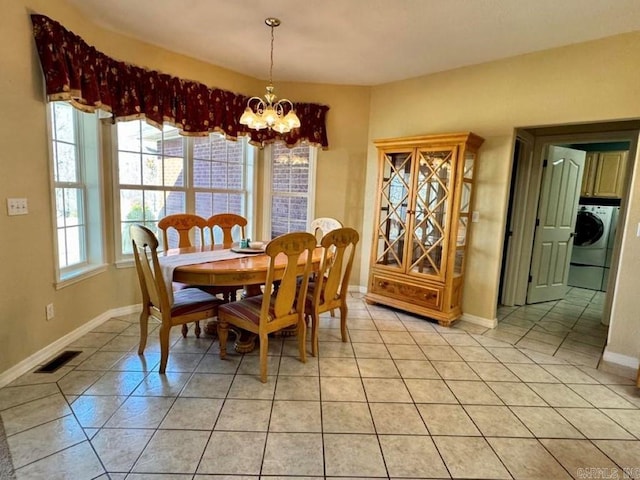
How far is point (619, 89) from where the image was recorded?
257cm

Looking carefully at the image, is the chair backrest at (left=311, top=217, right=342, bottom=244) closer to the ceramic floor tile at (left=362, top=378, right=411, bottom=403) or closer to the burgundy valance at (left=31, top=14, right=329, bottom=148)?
the burgundy valance at (left=31, top=14, right=329, bottom=148)

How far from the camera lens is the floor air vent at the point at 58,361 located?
2.27m

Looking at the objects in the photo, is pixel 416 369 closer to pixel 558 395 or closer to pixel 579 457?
pixel 558 395

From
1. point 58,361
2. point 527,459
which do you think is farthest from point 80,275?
point 527,459

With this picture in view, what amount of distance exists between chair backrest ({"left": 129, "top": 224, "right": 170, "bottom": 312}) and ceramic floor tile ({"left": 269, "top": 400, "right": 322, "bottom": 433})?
982 millimetres

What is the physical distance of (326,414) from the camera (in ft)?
6.32

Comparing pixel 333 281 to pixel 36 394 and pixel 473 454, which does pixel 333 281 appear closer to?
pixel 473 454

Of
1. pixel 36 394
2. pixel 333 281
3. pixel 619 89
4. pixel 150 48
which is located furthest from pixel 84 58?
pixel 619 89

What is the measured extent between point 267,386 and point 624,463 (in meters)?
1.92

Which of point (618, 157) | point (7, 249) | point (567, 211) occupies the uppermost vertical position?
point (618, 157)

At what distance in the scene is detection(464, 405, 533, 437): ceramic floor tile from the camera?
6.00 feet

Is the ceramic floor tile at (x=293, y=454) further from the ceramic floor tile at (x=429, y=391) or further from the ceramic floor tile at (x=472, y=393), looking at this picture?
the ceramic floor tile at (x=472, y=393)

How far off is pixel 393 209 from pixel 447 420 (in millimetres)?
2249

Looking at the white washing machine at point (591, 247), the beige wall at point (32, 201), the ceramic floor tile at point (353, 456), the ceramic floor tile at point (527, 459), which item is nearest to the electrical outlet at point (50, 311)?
the beige wall at point (32, 201)
